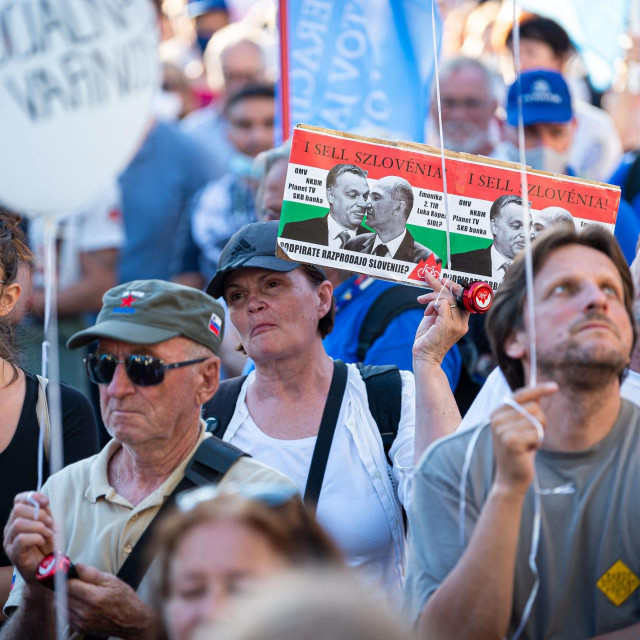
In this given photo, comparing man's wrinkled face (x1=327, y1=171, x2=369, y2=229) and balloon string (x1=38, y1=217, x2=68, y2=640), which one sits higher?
man's wrinkled face (x1=327, y1=171, x2=369, y2=229)

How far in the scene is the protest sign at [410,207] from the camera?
3479 millimetres

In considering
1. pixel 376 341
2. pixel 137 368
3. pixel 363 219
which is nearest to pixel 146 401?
pixel 137 368

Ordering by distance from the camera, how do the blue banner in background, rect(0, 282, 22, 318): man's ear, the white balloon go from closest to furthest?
the white balloon < rect(0, 282, 22, 318): man's ear < the blue banner in background

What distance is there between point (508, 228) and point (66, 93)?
4.63 ft

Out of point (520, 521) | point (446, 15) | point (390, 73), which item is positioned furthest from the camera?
point (446, 15)

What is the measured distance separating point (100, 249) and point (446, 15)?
465 centimetres

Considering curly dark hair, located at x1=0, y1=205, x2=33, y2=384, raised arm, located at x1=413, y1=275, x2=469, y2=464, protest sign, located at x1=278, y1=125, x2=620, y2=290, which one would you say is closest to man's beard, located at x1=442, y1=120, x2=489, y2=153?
protest sign, located at x1=278, y1=125, x2=620, y2=290

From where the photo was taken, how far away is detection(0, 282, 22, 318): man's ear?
3697mm

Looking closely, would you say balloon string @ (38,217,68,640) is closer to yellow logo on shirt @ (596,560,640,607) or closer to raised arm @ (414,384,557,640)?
raised arm @ (414,384,557,640)

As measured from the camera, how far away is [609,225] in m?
3.57

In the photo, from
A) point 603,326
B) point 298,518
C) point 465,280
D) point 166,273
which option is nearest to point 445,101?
point 166,273

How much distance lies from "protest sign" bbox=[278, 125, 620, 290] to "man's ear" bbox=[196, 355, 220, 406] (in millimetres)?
407

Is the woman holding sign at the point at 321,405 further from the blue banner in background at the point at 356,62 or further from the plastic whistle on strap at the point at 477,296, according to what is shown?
the blue banner in background at the point at 356,62

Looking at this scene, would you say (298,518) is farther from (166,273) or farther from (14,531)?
(166,273)
